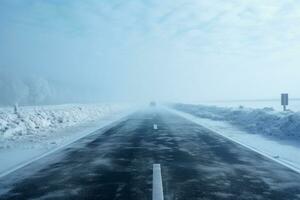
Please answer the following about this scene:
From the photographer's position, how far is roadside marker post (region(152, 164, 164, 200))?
18.1 ft

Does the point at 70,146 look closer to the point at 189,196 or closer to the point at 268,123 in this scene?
the point at 189,196

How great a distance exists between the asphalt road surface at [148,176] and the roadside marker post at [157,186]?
0.09 m

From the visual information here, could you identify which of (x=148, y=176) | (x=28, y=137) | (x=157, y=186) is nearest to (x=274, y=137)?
(x=148, y=176)

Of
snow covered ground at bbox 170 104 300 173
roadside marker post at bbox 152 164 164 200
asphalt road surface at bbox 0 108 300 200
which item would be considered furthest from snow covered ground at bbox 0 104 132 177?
snow covered ground at bbox 170 104 300 173

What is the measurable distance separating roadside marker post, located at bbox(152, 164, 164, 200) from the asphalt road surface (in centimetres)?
9

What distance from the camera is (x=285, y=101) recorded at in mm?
22266

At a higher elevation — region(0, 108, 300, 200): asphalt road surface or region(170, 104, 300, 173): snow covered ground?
region(170, 104, 300, 173): snow covered ground

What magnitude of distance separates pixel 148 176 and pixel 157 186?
2.92 feet

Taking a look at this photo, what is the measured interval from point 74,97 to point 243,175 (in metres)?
167

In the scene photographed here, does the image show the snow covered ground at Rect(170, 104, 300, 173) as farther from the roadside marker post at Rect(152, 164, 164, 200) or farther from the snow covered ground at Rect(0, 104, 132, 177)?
the snow covered ground at Rect(0, 104, 132, 177)

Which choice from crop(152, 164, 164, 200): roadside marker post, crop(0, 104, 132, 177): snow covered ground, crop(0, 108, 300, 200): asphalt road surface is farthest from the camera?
crop(0, 104, 132, 177): snow covered ground

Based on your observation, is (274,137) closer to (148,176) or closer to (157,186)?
(148,176)

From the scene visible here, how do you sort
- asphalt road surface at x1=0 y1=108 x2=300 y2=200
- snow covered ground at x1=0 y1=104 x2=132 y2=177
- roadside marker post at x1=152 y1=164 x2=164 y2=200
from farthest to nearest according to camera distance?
snow covered ground at x1=0 y1=104 x2=132 y2=177
asphalt road surface at x1=0 y1=108 x2=300 y2=200
roadside marker post at x1=152 y1=164 x2=164 y2=200

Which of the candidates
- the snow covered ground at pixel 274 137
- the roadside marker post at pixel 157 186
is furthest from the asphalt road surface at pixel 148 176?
the snow covered ground at pixel 274 137
